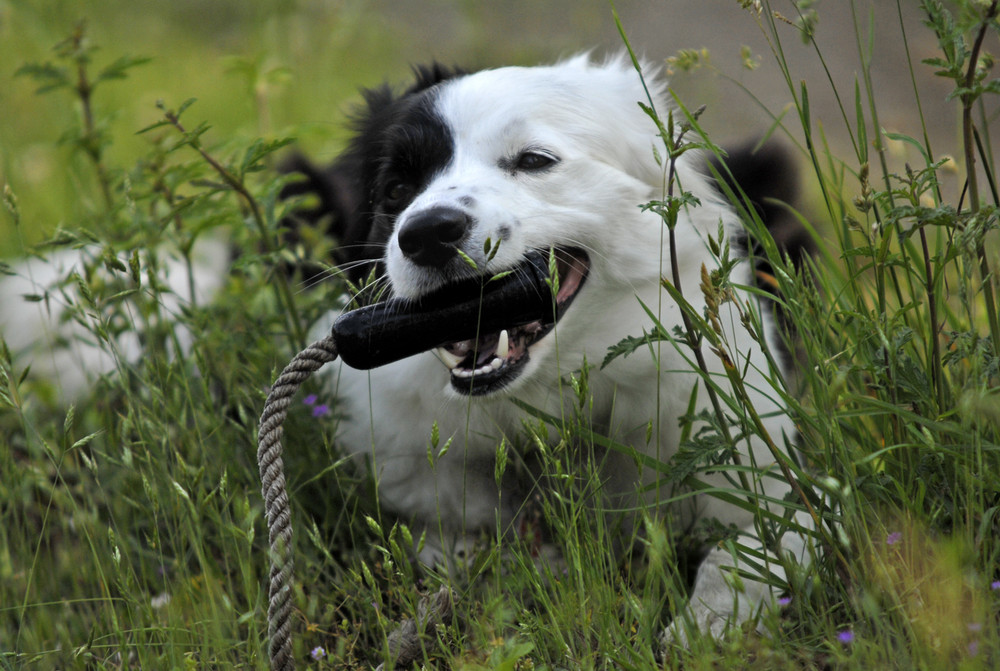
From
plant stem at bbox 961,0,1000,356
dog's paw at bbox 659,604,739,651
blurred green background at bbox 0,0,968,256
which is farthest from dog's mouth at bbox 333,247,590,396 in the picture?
blurred green background at bbox 0,0,968,256

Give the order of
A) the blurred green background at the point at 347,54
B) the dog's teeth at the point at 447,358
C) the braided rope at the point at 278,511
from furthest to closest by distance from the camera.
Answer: the blurred green background at the point at 347,54 → the dog's teeth at the point at 447,358 → the braided rope at the point at 278,511

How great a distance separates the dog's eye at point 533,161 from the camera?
1.94 meters

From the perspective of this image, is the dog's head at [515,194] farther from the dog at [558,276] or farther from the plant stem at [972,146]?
the plant stem at [972,146]

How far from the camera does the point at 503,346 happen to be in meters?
1.75

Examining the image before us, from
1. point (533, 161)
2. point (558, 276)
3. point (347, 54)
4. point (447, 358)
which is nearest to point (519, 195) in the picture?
point (533, 161)

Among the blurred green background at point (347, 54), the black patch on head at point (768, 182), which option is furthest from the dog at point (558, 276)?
the blurred green background at point (347, 54)

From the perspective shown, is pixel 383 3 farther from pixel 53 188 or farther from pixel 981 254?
pixel 981 254

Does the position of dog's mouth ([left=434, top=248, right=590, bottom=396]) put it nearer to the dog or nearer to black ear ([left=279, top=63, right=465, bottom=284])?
the dog

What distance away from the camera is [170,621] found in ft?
4.74

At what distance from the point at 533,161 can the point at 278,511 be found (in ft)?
2.95

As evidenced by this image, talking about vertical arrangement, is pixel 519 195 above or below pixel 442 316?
above

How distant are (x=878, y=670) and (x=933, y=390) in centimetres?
54

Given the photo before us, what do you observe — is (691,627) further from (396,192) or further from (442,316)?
(396,192)

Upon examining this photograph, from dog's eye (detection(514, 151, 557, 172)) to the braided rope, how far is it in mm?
629
